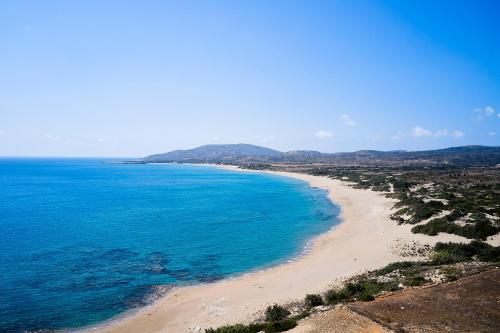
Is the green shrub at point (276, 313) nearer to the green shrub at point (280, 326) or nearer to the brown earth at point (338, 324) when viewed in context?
the green shrub at point (280, 326)

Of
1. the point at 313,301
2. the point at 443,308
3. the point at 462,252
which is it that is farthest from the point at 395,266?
the point at 443,308

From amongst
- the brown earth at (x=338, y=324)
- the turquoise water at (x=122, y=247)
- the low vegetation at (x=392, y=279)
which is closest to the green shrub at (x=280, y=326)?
the low vegetation at (x=392, y=279)

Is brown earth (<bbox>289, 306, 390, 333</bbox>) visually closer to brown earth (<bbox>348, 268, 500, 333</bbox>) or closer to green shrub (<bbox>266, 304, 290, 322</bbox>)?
brown earth (<bbox>348, 268, 500, 333</bbox>)

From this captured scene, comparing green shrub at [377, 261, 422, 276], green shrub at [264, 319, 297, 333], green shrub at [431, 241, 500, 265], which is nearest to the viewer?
green shrub at [264, 319, 297, 333]

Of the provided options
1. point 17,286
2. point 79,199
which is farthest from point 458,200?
point 79,199

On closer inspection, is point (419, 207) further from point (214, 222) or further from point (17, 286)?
point (17, 286)

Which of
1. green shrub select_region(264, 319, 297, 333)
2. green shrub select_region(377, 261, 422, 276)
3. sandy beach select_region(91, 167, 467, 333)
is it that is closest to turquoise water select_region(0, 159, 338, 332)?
sandy beach select_region(91, 167, 467, 333)
